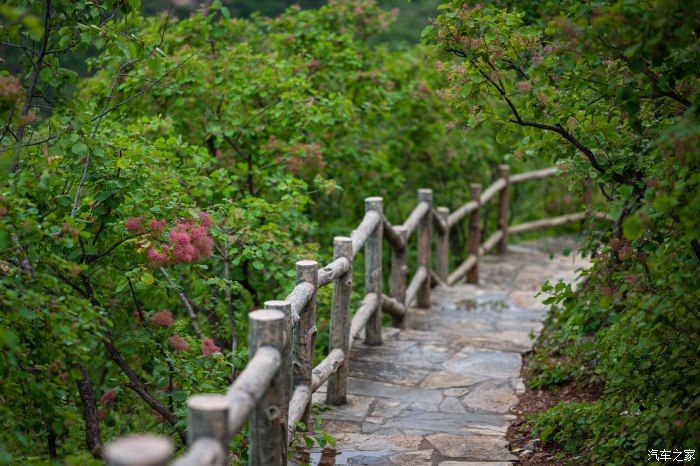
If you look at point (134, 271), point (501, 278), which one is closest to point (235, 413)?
point (134, 271)

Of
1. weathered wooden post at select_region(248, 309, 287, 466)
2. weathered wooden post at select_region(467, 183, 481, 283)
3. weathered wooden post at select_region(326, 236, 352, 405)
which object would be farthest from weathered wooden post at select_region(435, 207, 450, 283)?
weathered wooden post at select_region(248, 309, 287, 466)

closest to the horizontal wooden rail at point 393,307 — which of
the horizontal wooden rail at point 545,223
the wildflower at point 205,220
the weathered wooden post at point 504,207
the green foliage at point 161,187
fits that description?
the green foliage at point 161,187

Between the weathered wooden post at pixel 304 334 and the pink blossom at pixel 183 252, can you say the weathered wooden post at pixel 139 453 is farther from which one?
the weathered wooden post at pixel 304 334

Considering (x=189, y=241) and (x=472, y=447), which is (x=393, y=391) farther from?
(x=189, y=241)

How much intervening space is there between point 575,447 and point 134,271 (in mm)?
2272

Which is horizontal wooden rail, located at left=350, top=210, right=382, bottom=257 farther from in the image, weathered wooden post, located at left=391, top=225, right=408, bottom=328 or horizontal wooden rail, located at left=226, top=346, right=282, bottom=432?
horizontal wooden rail, located at left=226, top=346, right=282, bottom=432

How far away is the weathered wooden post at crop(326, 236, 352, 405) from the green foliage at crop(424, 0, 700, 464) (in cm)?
127

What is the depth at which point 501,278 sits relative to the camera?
964cm

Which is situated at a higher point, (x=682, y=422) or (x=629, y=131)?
(x=629, y=131)

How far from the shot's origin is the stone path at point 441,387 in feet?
14.4

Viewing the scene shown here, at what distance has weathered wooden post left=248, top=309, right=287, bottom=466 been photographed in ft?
10.2

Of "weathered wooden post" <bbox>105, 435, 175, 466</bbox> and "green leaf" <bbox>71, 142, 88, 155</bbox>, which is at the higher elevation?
"green leaf" <bbox>71, 142, 88, 155</bbox>

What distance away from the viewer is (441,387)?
559cm

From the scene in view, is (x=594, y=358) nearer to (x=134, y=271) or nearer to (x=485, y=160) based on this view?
(x=134, y=271)
